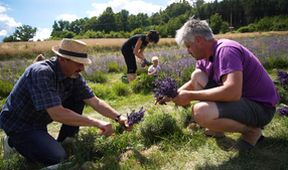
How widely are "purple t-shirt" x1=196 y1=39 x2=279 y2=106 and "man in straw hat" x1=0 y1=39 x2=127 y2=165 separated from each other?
131cm

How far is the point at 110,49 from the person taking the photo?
28219mm

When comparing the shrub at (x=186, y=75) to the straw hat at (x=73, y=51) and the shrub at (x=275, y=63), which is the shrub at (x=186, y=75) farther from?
the straw hat at (x=73, y=51)

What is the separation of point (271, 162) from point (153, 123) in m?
1.45

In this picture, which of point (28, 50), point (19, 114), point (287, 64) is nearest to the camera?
point (19, 114)

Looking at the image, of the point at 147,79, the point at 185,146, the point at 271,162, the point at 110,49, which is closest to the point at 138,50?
the point at 147,79

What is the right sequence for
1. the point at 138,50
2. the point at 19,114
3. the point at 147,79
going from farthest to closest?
the point at 138,50, the point at 147,79, the point at 19,114

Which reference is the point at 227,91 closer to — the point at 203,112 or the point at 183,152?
the point at 203,112

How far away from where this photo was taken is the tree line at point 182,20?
2813 inches

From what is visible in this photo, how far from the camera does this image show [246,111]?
11.3 ft

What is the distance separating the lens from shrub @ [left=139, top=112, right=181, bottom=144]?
4.24 m

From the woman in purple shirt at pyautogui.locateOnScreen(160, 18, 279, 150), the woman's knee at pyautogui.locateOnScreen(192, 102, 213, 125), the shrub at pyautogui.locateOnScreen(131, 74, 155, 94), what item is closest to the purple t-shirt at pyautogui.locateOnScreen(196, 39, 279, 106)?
the woman in purple shirt at pyautogui.locateOnScreen(160, 18, 279, 150)

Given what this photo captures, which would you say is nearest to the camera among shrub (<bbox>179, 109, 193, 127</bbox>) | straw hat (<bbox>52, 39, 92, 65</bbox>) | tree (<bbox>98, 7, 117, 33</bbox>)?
straw hat (<bbox>52, 39, 92, 65</bbox>)

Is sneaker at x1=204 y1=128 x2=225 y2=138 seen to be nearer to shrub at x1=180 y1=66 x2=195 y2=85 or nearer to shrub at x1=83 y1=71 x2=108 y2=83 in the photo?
shrub at x1=180 y1=66 x2=195 y2=85

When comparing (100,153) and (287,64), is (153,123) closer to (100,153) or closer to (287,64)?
(100,153)
